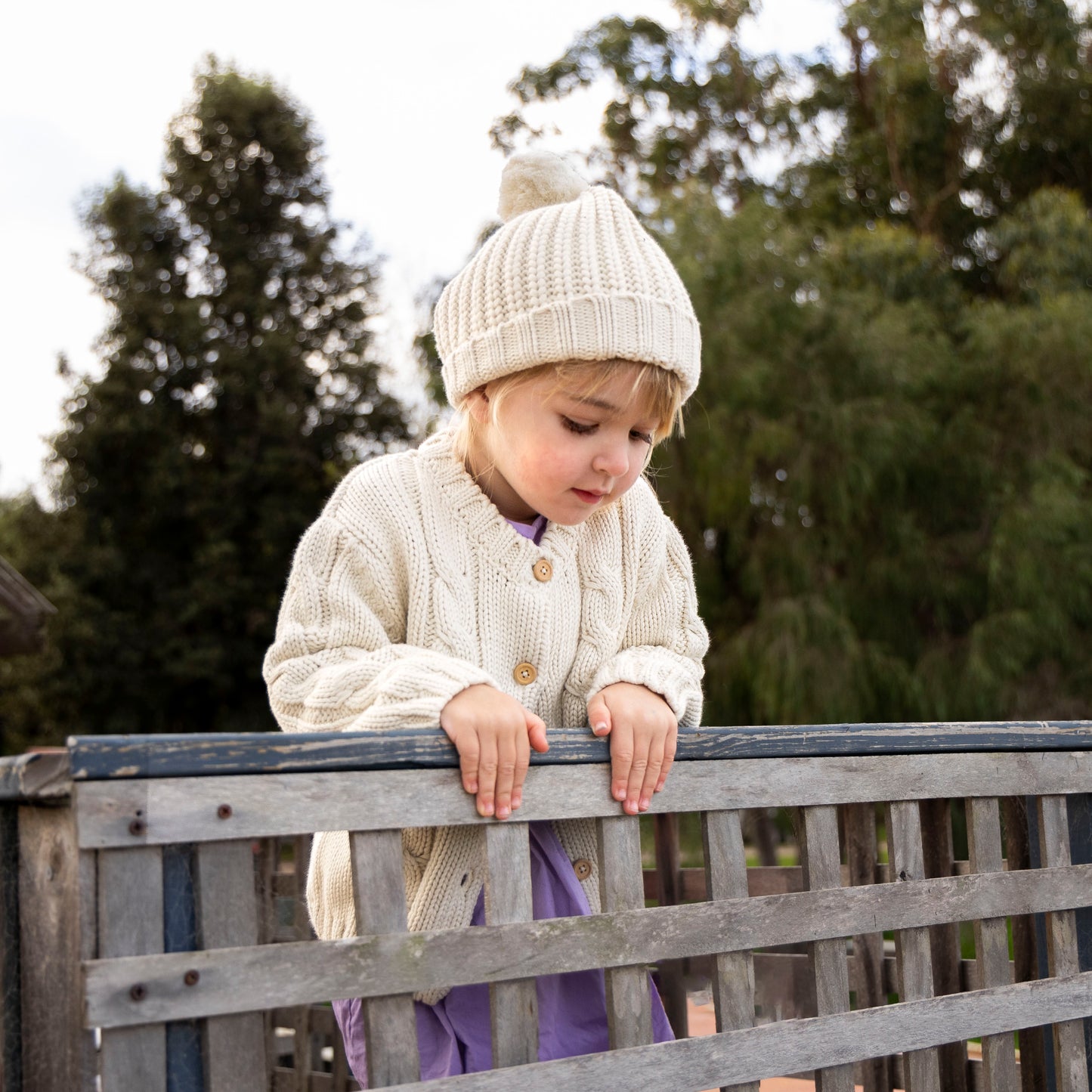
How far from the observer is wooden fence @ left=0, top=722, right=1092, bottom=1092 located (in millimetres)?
1119

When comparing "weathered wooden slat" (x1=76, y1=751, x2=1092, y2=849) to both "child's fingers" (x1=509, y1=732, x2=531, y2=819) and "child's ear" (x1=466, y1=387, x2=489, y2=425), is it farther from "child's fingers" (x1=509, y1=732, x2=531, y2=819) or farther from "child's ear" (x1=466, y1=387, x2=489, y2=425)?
"child's ear" (x1=466, y1=387, x2=489, y2=425)

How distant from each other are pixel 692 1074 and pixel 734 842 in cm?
28

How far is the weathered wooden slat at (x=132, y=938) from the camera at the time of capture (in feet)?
3.57

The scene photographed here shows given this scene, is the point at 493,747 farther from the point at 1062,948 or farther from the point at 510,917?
the point at 1062,948

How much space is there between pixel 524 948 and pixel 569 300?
0.85 meters

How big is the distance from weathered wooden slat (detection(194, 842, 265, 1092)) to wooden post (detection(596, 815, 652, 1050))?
0.43m

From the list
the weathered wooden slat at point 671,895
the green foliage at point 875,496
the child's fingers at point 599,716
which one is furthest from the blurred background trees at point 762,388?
the child's fingers at point 599,716

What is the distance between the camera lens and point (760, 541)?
9.29 metres

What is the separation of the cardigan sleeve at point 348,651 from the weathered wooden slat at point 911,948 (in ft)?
2.20

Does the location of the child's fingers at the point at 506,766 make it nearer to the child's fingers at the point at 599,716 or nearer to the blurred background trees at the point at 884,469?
the child's fingers at the point at 599,716

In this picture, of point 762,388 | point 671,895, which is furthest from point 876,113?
point 671,895

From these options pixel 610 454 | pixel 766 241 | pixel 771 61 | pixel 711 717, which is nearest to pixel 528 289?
pixel 610 454

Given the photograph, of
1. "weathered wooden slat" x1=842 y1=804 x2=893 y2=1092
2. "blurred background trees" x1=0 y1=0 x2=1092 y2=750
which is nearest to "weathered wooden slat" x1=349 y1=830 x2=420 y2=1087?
"weathered wooden slat" x1=842 y1=804 x2=893 y2=1092

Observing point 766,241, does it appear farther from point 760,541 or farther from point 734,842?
point 734,842
